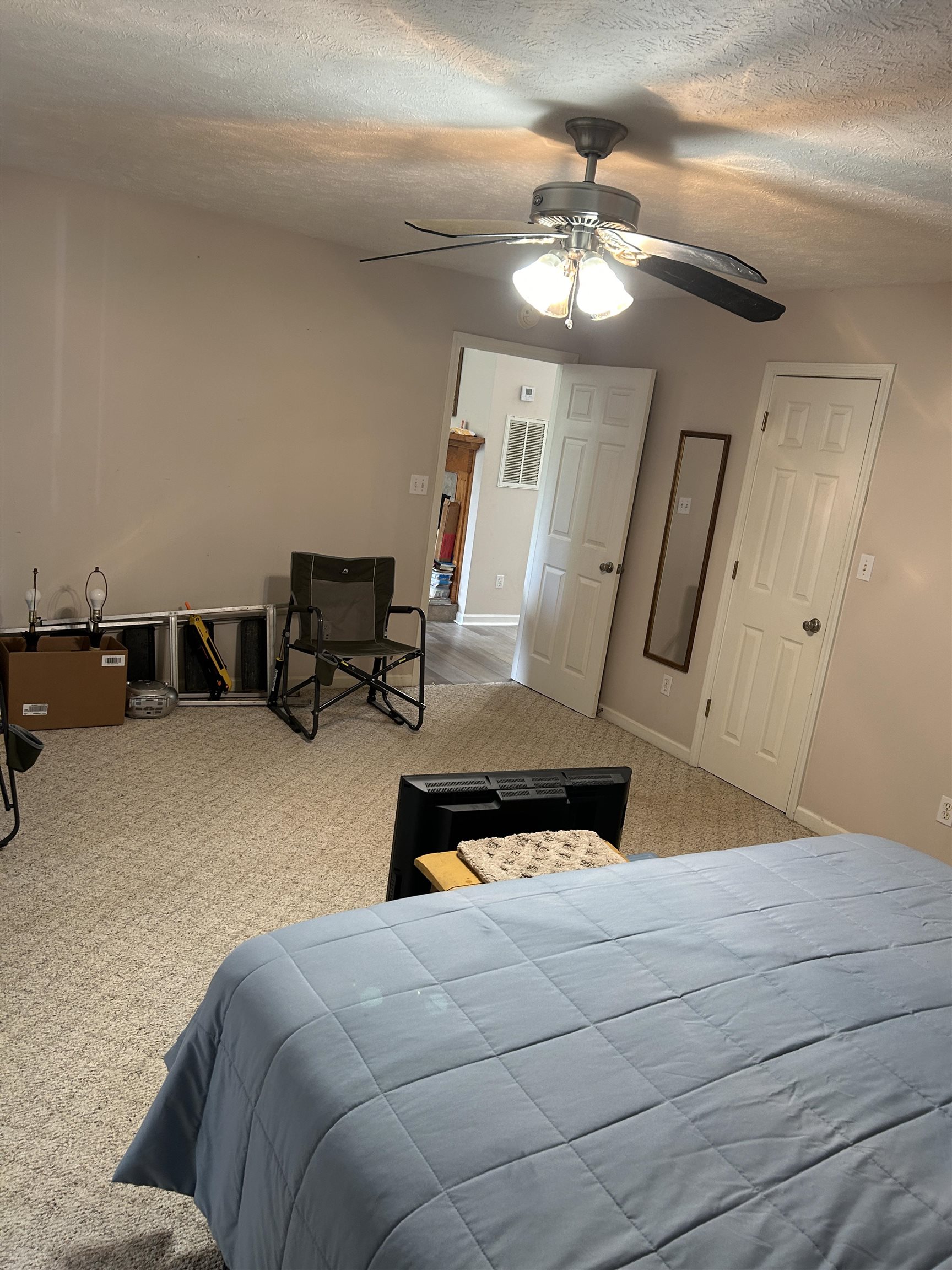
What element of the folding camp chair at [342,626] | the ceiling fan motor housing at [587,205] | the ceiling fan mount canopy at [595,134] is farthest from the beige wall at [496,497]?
the ceiling fan motor housing at [587,205]

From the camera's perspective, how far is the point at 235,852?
10.7 feet

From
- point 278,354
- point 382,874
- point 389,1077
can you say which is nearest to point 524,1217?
point 389,1077

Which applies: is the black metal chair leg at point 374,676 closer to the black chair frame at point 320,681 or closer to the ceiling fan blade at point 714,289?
the black chair frame at point 320,681

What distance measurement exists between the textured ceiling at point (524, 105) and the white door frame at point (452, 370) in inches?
60.4

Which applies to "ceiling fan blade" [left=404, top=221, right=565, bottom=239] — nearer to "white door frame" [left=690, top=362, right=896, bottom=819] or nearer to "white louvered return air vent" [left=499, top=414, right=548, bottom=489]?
"white door frame" [left=690, top=362, right=896, bottom=819]

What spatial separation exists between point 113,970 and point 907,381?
11.8 ft

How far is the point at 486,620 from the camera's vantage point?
24.7ft

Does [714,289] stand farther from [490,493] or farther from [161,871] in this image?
[490,493]

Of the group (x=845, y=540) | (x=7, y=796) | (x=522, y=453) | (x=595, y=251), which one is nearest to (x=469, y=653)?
(x=522, y=453)

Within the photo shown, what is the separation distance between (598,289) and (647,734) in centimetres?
312

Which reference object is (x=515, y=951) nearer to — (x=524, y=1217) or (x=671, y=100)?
(x=524, y=1217)

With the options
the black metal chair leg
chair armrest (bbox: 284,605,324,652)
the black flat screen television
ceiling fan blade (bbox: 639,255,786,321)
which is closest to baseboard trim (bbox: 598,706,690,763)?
the black metal chair leg

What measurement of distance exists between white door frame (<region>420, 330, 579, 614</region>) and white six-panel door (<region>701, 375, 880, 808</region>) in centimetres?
160

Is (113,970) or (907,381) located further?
(907,381)
